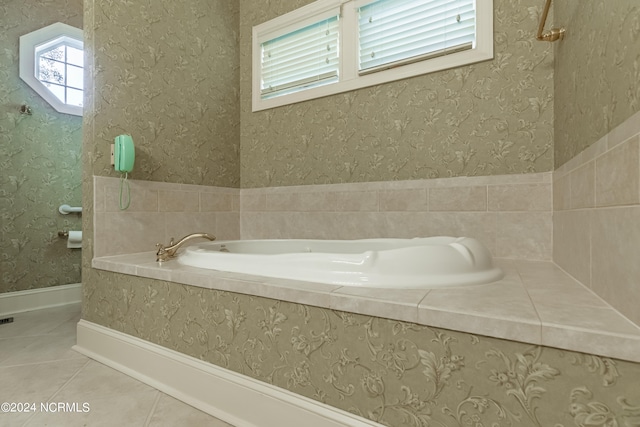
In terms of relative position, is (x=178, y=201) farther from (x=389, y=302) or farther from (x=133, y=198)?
(x=389, y=302)

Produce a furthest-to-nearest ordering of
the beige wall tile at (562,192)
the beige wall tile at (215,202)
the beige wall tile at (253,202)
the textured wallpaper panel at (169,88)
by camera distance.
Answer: the beige wall tile at (253,202), the beige wall tile at (215,202), the textured wallpaper panel at (169,88), the beige wall tile at (562,192)

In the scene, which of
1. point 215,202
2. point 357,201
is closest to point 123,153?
point 215,202

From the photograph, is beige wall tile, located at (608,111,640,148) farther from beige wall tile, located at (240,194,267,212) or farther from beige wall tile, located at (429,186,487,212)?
beige wall tile, located at (240,194,267,212)

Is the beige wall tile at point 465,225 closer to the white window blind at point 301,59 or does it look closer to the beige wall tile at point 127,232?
the white window blind at point 301,59

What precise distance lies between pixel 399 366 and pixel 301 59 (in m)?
2.07

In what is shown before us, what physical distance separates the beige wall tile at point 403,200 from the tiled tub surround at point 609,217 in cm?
68

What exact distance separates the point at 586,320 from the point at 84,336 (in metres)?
2.05

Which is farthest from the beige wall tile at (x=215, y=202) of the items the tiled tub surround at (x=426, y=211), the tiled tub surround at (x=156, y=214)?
the tiled tub surround at (x=426, y=211)

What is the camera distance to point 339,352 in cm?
86

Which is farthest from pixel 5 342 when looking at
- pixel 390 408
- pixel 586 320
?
pixel 586 320

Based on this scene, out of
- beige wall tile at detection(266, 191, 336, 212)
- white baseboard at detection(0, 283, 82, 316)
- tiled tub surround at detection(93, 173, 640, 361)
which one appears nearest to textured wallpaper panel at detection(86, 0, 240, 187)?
tiled tub surround at detection(93, 173, 640, 361)

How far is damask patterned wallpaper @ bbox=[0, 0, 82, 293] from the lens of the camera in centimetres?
227

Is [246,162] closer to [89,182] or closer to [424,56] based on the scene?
[89,182]

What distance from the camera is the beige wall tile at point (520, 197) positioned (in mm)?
1510
